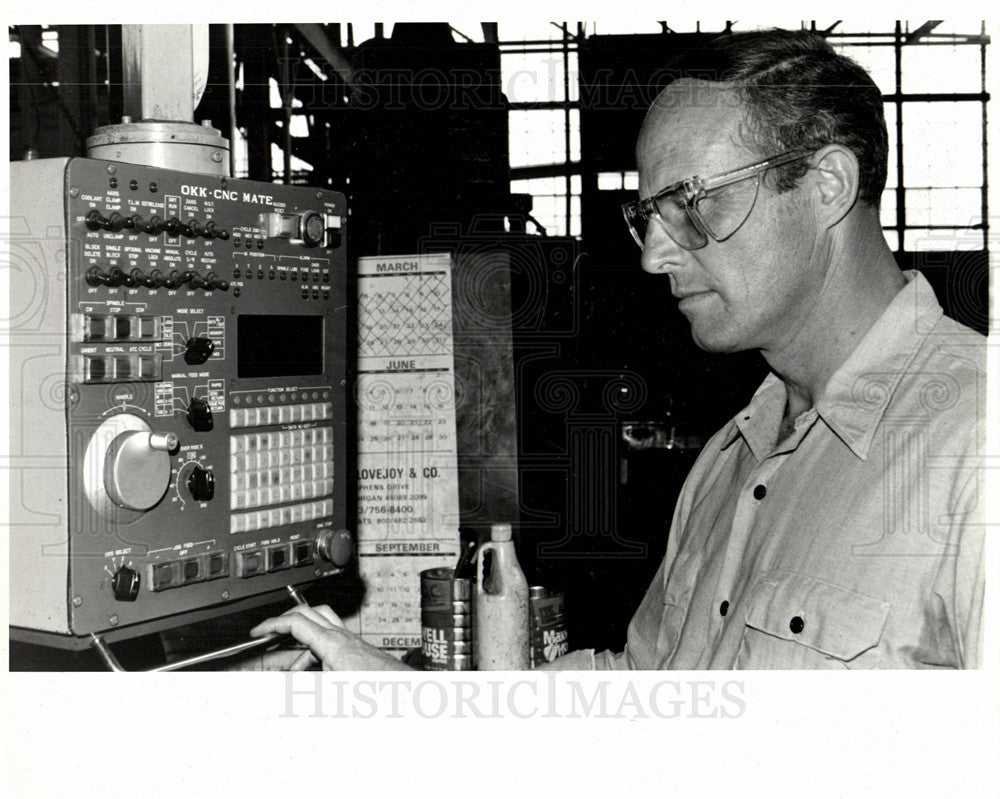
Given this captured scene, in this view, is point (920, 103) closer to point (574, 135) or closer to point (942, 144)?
point (942, 144)

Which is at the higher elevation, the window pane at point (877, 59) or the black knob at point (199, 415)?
the window pane at point (877, 59)

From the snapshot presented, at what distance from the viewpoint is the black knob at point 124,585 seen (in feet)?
3.75

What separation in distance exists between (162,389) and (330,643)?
419mm

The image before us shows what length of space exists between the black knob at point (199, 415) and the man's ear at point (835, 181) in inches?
33.5

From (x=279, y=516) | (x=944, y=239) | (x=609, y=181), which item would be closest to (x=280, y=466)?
(x=279, y=516)

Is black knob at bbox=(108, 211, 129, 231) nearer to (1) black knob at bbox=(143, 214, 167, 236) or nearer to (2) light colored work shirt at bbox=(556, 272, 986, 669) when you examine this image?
(1) black knob at bbox=(143, 214, 167, 236)

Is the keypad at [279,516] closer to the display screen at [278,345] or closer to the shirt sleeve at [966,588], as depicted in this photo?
the display screen at [278,345]

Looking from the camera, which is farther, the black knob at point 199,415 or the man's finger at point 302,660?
the man's finger at point 302,660

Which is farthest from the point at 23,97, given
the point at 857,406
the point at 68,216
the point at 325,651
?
the point at 857,406

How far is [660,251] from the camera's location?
135cm

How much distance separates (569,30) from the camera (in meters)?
1.53

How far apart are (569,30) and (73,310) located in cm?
88

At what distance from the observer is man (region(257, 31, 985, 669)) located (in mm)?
1153

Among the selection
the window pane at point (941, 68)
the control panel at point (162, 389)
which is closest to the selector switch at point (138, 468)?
the control panel at point (162, 389)
